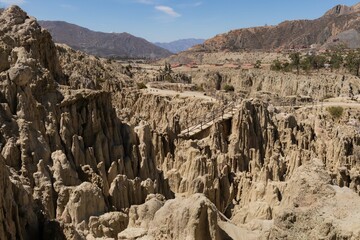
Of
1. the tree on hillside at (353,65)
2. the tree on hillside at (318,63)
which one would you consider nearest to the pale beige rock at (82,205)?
the tree on hillside at (353,65)

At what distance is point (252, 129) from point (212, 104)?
8324 mm

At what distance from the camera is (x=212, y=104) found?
1496 inches

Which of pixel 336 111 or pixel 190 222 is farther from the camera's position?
pixel 336 111

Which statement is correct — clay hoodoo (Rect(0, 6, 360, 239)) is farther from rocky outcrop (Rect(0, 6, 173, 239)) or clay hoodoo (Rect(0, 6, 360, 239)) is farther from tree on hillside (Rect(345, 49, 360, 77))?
Result: tree on hillside (Rect(345, 49, 360, 77))

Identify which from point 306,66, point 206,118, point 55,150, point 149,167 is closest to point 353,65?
point 306,66

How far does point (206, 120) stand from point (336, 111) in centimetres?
2010

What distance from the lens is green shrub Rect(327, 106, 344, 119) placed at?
1776 inches

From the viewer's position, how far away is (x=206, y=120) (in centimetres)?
3319

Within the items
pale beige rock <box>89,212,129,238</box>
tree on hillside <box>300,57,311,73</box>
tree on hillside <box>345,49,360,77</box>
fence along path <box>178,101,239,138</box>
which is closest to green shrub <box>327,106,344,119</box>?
fence along path <box>178,101,239,138</box>

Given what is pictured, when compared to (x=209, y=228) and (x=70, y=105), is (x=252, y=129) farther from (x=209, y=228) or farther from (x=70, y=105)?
(x=209, y=228)

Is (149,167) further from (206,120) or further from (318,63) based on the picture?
(318,63)

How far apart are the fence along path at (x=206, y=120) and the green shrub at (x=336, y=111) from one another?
15157 mm

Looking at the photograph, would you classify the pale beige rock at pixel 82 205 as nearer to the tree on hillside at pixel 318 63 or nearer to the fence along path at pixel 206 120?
the fence along path at pixel 206 120

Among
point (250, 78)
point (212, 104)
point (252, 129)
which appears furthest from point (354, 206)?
point (250, 78)
